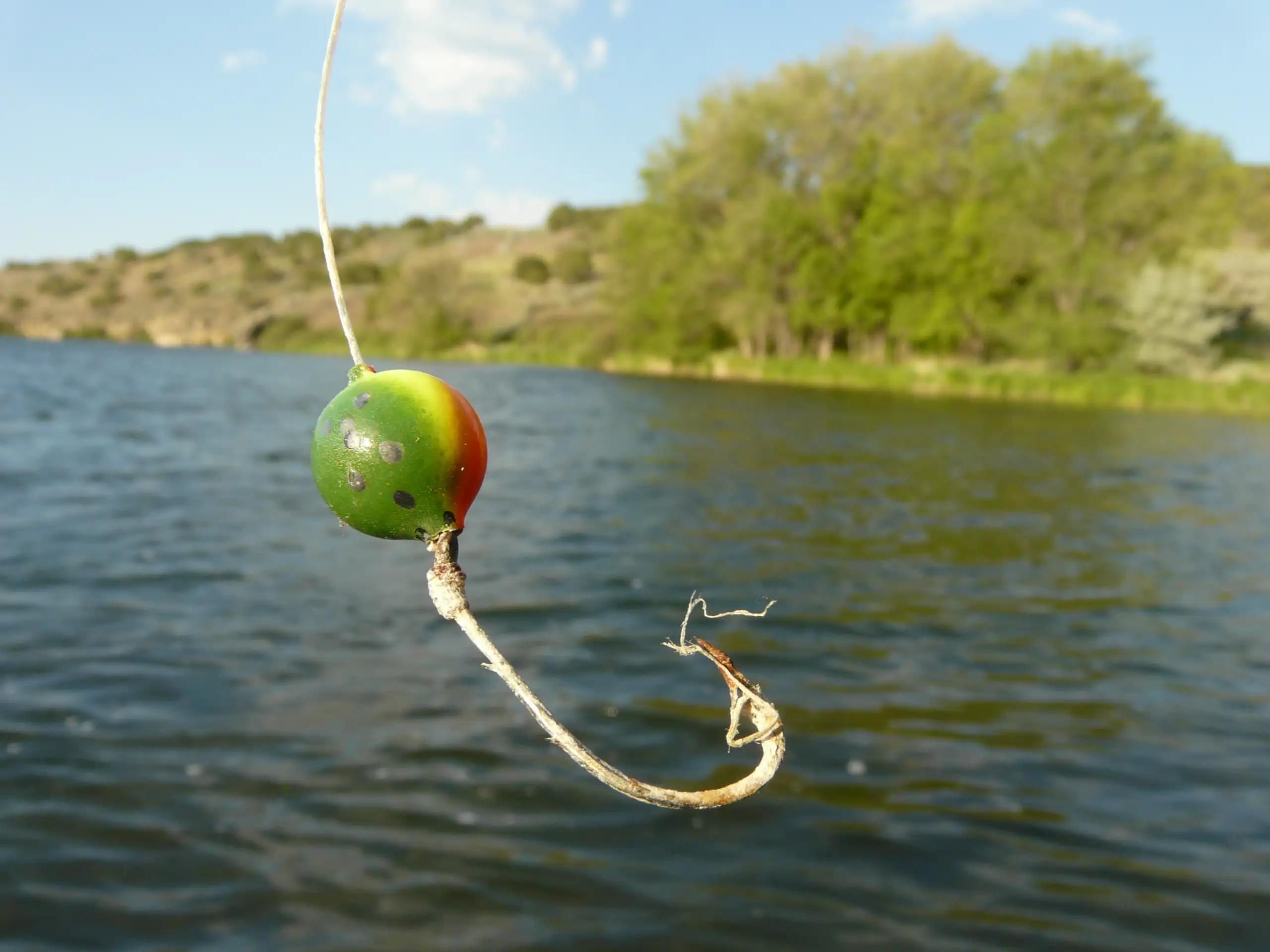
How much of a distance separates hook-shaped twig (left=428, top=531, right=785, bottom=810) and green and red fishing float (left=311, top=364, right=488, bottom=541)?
56mm

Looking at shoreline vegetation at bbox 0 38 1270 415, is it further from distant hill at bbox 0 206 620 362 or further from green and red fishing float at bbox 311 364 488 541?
green and red fishing float at bbox 311 364 488 541

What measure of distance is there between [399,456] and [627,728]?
6380 mm

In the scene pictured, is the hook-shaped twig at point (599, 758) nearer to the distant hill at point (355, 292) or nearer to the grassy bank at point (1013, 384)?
the grassy bank at point (1013, 384)

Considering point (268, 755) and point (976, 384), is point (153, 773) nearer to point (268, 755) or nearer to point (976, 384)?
point (268, 755)

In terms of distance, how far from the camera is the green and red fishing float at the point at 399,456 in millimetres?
1203

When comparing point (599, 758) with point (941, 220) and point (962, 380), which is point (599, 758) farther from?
point (941, 220)

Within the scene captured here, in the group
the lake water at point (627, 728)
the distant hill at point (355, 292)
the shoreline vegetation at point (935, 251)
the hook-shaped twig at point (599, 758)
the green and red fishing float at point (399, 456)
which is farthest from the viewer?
the distant hill at point (355, 292)

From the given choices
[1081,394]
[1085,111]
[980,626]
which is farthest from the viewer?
[1085,111]

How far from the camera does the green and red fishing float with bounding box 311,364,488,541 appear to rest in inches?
47.4

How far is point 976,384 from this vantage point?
159ft

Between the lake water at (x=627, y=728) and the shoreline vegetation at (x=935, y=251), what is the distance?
3647 centimetres

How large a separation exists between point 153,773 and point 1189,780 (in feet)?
22.3

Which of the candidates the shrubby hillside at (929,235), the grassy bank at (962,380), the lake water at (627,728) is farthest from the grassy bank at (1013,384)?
the lake water at (627,728)

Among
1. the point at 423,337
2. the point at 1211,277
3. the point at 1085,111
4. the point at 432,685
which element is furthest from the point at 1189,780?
the point at 423,337
